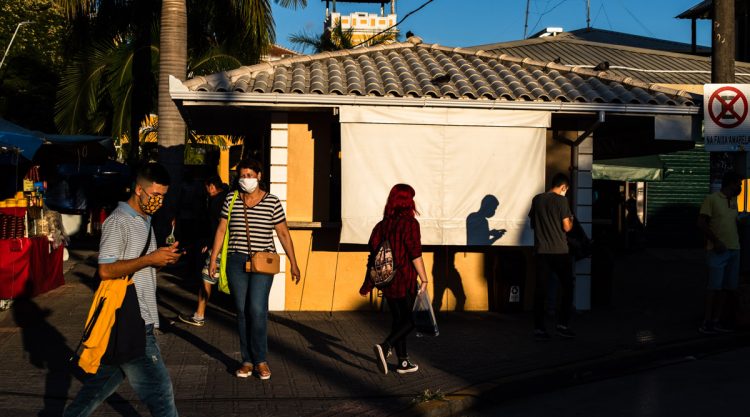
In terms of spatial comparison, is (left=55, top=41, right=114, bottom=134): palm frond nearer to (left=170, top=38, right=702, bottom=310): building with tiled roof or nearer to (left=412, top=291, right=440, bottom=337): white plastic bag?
(left=170, top=38, right=702, bottom=310): building with tiled roof

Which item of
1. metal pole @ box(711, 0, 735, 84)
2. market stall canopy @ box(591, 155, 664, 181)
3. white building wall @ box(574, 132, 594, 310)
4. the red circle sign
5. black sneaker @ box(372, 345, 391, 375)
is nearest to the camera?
black sneaker @ box(372, 345, 391, 375)

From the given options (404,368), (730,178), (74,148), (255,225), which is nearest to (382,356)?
(404,368)

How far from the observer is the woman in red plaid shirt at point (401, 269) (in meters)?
8.63

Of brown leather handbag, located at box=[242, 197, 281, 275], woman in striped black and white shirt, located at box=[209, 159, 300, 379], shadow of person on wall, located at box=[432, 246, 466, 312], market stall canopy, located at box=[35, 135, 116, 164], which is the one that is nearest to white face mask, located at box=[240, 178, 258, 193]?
woman in striped black and white shirt, located at box=[209, 159, 300, 379]

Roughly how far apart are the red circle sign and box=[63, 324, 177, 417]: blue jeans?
8.44 m

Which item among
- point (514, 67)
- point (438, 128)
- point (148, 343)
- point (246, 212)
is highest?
point (514, 67)

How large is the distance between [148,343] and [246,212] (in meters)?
2.68

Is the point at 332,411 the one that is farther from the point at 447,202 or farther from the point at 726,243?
the point at 726,243

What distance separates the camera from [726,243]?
11461 millimetres

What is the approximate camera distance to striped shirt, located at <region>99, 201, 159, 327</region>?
18.6 ft

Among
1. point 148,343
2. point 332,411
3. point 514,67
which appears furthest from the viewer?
point 514,67

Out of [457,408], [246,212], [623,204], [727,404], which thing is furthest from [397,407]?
[623,204]

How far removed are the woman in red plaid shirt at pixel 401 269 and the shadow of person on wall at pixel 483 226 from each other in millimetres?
3606

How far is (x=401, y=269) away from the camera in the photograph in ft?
28.4
